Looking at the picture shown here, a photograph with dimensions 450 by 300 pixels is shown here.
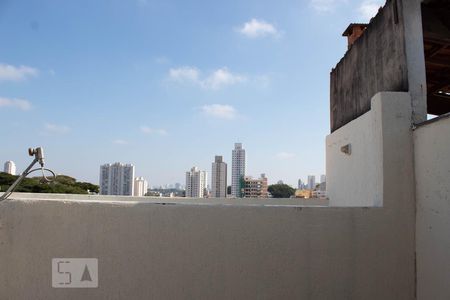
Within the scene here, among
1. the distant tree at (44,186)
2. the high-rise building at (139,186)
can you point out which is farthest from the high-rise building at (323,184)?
the high-rise building at (139,186)

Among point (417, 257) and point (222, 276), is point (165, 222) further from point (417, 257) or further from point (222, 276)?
point (417, 257)

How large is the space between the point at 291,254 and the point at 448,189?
4.88 ft

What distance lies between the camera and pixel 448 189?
297 centimetres

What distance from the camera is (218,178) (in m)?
49.5

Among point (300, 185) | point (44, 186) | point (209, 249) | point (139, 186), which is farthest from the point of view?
point (300, 185)

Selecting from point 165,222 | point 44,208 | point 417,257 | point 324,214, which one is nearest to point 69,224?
point 44,208

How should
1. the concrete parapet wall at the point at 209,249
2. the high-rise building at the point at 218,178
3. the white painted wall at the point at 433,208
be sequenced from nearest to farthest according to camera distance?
the white painted wall at the point at 433,208 → the concrete parapet wall at the point at 209,249 → the high-rise building at the point at 218,178

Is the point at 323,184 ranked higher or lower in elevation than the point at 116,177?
lower

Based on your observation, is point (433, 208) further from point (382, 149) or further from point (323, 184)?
point (323, 184)

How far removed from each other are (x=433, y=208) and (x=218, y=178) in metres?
46.5

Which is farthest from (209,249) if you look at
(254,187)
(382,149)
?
(254,187)

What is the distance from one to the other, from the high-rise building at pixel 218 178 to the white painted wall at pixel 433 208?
44.4 m

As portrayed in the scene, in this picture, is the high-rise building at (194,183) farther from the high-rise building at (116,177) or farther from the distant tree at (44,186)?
the distant tree at (44,186)

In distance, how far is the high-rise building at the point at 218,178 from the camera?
48156 mm
